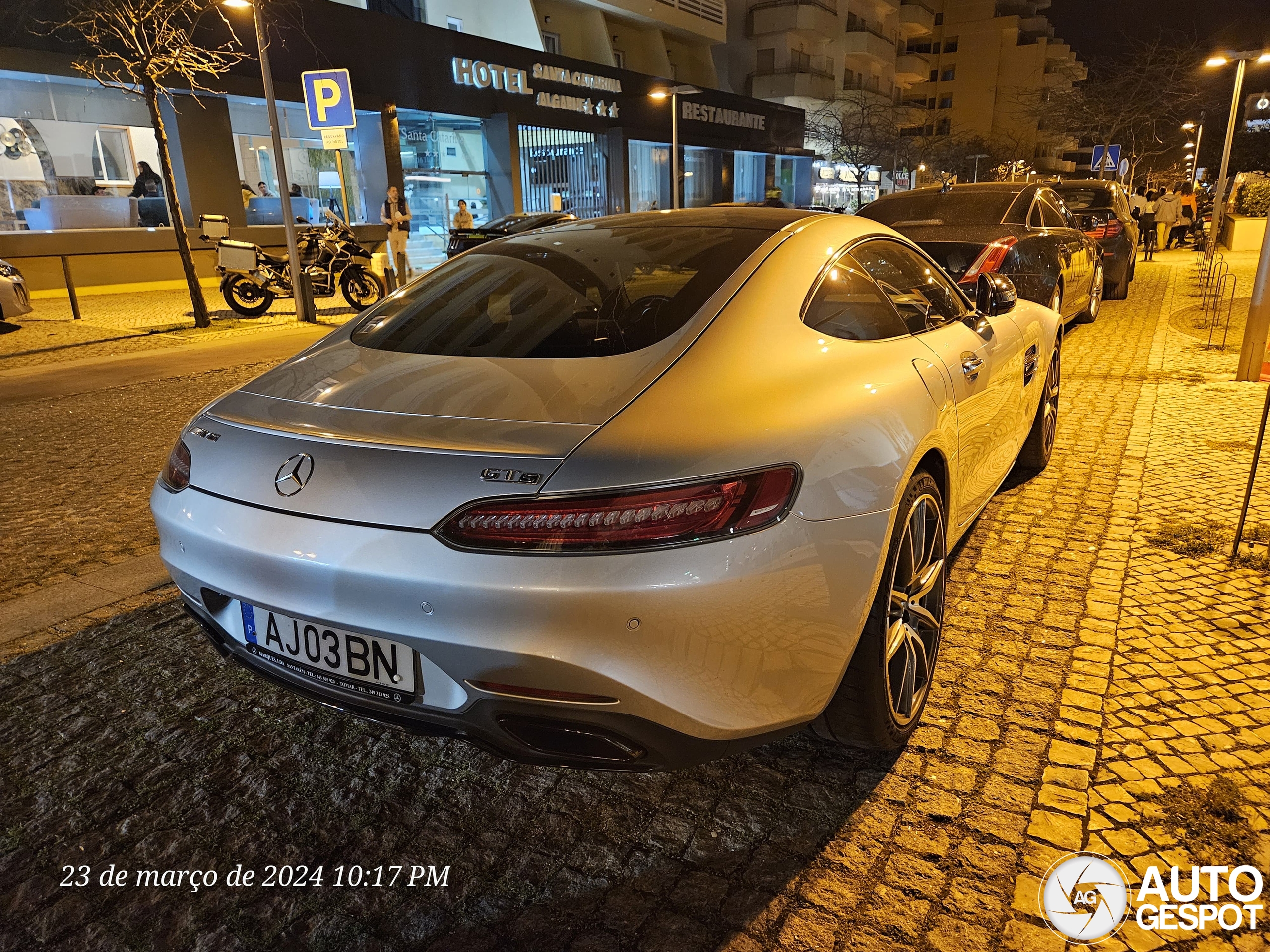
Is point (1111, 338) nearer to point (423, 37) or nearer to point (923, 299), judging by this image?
point (923, 299)

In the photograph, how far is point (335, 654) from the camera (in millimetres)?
2035

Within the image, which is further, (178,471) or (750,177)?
(750,177)

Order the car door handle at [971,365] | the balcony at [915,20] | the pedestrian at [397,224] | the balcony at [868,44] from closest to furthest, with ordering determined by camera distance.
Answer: the car door handle at [971,365]
the pedestrian at [397,224]
the balcony at [868,44]
the balcony at [915,20]

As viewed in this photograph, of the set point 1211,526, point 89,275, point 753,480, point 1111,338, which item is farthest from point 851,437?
point 89,275

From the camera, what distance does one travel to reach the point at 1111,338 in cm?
985

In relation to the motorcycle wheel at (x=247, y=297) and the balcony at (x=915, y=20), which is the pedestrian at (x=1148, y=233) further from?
the balcony at (x=915, y=20)

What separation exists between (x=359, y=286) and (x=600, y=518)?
1372cm

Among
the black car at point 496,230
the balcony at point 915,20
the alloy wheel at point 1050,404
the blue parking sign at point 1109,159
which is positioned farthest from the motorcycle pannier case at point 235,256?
the balcony at point 915,20

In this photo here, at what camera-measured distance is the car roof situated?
2.99m

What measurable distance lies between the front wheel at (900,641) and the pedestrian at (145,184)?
19.8m

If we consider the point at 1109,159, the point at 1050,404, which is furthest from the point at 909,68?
the point at 1050,404

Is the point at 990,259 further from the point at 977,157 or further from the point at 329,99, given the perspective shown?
the point at 977,157

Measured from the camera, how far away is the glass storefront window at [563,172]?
2817 cm

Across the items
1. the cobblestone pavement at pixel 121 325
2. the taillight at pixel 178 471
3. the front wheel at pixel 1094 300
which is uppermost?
the taillight at pixel 178 471
